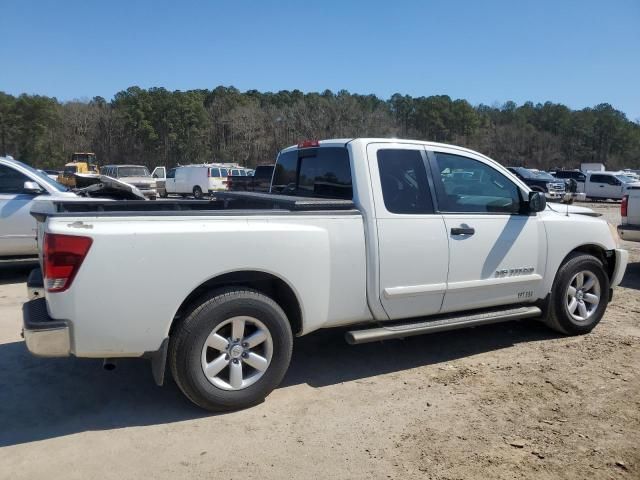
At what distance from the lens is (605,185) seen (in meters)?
31.0

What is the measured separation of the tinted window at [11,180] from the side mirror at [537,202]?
7.05m

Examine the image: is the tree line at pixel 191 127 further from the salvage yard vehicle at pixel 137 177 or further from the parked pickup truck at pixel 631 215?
the parked pickup truck at pixel 631 215

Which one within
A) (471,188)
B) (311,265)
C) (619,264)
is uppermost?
(471,188)

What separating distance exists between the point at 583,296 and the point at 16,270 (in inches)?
335

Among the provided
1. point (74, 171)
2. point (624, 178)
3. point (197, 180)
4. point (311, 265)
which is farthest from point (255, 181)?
point (74, 171)

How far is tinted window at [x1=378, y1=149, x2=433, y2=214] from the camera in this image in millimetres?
4309

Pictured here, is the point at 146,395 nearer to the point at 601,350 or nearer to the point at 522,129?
the point at 601,350


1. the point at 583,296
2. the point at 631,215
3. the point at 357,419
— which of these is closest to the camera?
the point at 357,419

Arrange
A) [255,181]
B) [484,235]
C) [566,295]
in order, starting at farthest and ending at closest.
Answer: [255,181]
[566,295]
[484,235]

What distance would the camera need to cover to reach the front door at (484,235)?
454 cm

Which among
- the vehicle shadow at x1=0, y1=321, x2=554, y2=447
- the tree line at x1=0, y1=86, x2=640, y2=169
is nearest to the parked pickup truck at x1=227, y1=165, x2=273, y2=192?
the vehicle shadow at x1=0, y1=321, x2=554, y2=447

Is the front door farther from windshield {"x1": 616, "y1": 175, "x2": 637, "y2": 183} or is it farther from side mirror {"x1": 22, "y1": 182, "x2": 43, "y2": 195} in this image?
windshield {"x1": 616, "y1": 175, "x2": 637, "y2": 183}

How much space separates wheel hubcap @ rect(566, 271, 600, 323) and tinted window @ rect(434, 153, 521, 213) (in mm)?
1103

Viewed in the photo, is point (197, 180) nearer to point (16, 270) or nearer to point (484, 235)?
point (16, 270)
